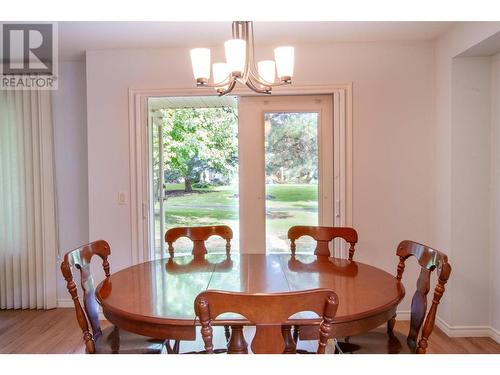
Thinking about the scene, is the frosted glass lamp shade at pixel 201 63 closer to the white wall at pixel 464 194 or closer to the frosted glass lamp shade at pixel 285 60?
the frosted glass lamp shade at pixel 285 60

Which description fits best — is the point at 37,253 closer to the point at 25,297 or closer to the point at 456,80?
the point at 25,297

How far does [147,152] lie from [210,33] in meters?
1.12

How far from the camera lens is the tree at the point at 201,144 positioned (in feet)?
12.8

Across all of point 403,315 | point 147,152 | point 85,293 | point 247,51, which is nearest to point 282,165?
point 147,152

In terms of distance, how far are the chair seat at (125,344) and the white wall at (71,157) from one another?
5.97ft

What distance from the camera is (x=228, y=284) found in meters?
1.75

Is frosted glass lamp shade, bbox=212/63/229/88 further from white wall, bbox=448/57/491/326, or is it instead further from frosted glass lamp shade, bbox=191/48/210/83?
white wall, bbox=448/57/491/326

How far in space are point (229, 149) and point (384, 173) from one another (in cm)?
173

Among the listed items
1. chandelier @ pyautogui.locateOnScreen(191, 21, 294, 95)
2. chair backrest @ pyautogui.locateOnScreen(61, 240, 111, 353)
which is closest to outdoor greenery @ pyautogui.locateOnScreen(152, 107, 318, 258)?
chandelier @ pyautogui.locateOnScreen(191, 21, 294, 95)

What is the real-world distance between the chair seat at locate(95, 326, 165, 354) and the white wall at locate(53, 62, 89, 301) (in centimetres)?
182

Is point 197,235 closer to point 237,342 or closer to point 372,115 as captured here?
point 237,342

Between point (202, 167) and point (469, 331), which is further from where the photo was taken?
point (202, 167)

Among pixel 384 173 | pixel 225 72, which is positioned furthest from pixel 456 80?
pixel 225 72

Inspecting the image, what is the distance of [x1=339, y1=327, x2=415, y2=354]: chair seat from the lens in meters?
1.67
